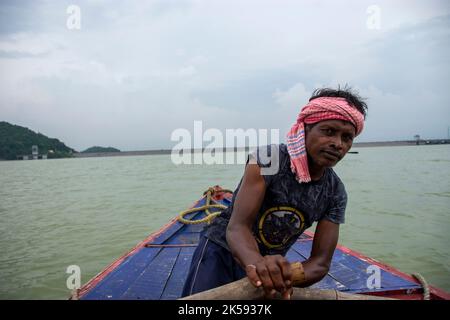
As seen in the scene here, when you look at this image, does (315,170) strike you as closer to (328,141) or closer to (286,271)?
(328,141)

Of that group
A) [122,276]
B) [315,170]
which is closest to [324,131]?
[315,170]

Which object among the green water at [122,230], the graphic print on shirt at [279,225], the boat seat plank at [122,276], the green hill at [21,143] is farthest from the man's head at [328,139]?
the green hill at [21,143]

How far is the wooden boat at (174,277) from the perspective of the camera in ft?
8.90

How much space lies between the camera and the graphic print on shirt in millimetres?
1767

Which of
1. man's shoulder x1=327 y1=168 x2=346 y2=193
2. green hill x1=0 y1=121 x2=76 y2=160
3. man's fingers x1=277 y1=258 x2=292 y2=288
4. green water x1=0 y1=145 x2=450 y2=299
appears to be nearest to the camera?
man's fingers x1=277 y1=258 x2=292 y2=288

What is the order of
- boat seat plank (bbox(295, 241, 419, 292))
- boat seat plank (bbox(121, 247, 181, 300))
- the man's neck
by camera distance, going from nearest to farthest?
1. the man's neck
2. boat seat plank (bbox(121, 247, 181, 300))
3. boat seat plank (bbox(295, 241, 419, 292))

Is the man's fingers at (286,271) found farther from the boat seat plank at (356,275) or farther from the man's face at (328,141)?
the boat seat plank at (356,275)

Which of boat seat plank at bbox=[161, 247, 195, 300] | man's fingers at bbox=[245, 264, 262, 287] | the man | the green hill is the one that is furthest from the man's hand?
the green hill

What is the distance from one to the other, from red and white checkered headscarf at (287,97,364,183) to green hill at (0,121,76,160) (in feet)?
238

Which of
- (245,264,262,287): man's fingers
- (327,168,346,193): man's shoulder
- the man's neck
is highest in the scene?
the man's neck

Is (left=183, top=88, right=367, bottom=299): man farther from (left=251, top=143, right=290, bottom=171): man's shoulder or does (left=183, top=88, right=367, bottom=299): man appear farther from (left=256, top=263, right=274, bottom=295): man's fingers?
(left=256, top=263, right=274, bottom=295): man's fingers

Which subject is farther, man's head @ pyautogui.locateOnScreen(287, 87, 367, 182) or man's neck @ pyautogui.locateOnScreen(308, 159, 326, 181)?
man's neck @ pyautogui.locateOnScreen(308, 159, 326, 181)

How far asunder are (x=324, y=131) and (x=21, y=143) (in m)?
80.4

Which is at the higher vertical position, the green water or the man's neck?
the man's neck
